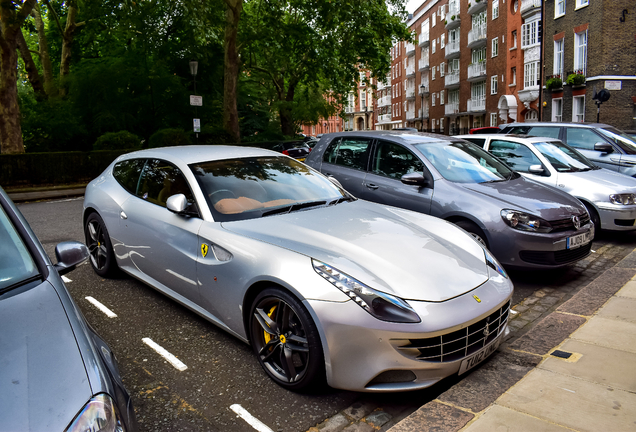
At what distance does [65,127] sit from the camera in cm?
2111

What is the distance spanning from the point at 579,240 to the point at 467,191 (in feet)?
4.32

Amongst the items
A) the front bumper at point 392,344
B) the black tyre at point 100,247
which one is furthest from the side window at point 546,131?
the black tyre at point 100,247

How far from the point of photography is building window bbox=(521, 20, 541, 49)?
3600cm

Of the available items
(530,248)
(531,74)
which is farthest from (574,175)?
(531,74)

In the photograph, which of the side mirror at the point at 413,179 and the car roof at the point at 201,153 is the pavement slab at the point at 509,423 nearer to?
the car roof at the point at 201,153

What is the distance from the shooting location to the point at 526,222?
545 centimetres

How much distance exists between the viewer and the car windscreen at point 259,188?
4082 mm

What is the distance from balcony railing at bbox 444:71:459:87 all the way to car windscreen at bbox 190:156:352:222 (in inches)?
2150

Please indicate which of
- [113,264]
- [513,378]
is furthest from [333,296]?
[113,264]

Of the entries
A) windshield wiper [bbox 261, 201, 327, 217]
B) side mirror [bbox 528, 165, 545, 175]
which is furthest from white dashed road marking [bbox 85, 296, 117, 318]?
side mirror [bbox 528, 165, 545, 175]

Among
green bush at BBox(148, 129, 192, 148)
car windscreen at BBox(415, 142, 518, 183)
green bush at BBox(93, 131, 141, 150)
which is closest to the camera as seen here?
car windscreen at BBox(415, 142, 518, 183)

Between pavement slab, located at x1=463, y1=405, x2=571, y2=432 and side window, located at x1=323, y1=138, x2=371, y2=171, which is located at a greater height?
side window, located at x1=323, y1=138, x2=371, y2=171

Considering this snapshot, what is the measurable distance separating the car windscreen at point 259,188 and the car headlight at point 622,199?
482 centimetres

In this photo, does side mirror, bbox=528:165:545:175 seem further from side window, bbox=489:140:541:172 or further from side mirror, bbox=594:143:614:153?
side mirror, bbox=594:143:614:153
